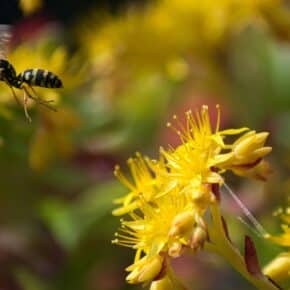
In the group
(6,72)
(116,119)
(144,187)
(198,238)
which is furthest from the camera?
(116,119)

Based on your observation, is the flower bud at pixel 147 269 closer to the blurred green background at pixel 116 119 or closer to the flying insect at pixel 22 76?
the flying insect at pixel 22 76

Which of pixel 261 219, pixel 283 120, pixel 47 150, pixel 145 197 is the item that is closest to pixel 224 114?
pixel 283 120

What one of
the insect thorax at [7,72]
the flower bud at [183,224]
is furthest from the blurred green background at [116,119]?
the flower bud at [183,224]

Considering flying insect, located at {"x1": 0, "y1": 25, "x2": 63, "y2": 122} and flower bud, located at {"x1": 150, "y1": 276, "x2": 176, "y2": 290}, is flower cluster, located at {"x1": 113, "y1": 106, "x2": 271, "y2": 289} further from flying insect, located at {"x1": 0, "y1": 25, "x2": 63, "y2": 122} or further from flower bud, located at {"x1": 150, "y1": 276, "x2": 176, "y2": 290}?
flying insect, located at {"x1": 0, "y1": 25, "x2": 63, "y2": 122}

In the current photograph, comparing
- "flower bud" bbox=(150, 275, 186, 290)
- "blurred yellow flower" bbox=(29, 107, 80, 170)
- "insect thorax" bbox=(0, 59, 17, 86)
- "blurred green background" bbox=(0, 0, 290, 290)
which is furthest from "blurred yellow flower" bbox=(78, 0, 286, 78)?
"flower bud" bbox=(150, 275, 186, 290)

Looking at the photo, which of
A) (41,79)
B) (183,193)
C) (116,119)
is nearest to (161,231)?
(183,193)

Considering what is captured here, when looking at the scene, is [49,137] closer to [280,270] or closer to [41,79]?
[41,79]

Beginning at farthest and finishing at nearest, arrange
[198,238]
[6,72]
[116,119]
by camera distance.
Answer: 1. [116,119]
2. [6,72]
3. [198,238]

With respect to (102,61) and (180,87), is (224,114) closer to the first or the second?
(180,87)
